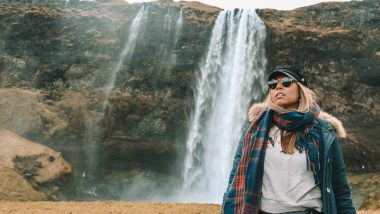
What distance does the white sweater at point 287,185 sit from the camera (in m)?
3.04

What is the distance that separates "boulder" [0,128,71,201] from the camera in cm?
2294

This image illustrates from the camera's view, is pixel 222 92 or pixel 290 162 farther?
pixel 222 92

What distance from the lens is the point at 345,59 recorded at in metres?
29.1

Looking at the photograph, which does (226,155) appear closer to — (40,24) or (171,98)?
(171,98)

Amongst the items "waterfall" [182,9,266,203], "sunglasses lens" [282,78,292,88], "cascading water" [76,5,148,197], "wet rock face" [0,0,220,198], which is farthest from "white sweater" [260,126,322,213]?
"cascading water" [76,5,148,197]

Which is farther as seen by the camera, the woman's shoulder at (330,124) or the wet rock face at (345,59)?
the wet rock face at (345,59)

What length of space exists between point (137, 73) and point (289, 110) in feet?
92.3

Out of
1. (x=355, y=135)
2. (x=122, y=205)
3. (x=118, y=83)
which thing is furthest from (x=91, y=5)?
(x=355, y=135)

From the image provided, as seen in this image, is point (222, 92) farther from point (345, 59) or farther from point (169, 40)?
point (345, 59)

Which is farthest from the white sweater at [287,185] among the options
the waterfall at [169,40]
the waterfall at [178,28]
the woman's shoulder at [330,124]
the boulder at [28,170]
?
the waterfall at [178,28]

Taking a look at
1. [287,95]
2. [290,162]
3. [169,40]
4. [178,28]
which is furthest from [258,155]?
[178,28]

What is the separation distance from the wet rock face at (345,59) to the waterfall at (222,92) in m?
1.35

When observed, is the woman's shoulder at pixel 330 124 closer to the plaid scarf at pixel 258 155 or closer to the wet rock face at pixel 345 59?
the plaid scarf at pixel 258 155

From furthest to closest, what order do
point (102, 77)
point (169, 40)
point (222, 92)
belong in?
point (102, 77), point (222, 92), point (169, 40)
